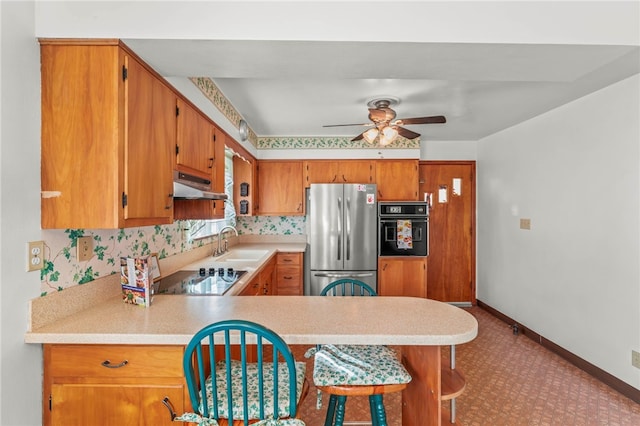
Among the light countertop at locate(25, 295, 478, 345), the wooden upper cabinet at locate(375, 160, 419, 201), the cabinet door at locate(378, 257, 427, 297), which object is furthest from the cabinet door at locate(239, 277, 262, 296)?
the wooden upper cabinet at locate(375, 160, 419, 201)

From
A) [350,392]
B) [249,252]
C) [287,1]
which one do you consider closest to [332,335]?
[350,392]

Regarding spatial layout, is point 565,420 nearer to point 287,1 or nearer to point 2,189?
point 287,1

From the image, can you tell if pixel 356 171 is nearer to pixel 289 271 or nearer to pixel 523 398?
pixel 289 271

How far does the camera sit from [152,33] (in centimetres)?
139

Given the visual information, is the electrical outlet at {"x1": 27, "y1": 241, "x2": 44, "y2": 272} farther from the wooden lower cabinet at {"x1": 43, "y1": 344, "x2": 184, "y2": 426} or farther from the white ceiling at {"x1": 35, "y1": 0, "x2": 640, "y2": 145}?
the white ceiling at {"x1": 35, "y1": 0, "x2": 640, "y2": 145}

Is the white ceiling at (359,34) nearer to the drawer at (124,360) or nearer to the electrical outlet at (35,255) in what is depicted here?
the electrical outlet at (35,255)

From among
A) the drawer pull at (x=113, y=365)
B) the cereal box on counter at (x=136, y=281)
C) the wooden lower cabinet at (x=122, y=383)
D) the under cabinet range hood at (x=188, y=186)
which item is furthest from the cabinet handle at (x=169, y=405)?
the under cabinet range hood at (x=188, y=186)

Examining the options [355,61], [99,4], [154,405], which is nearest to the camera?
[154,405]

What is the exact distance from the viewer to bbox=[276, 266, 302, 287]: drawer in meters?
3.85

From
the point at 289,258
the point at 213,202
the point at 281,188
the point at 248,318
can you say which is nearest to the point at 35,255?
the point at 248,318

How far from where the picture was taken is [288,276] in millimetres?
3863

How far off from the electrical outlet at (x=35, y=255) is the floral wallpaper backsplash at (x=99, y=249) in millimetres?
26

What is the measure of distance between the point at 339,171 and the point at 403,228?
113 cm

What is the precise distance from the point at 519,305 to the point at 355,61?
11.1ft
